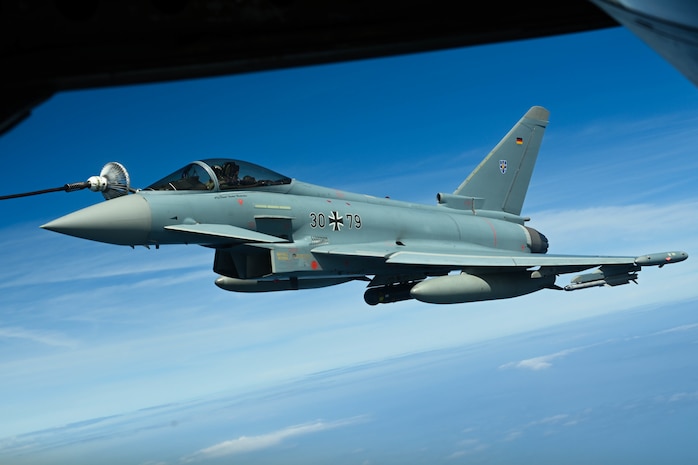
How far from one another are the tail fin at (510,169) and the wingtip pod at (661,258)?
5.67 metres

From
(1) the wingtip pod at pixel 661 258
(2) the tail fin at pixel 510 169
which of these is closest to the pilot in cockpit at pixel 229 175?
(2) the tail fin at pixel 510 169

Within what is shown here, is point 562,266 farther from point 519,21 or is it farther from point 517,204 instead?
point 519,21

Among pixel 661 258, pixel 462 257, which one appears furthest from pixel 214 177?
pixel 661 258

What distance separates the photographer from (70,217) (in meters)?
14.7

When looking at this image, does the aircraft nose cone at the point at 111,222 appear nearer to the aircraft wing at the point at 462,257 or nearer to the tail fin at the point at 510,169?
the aircraft wing at the point at 462,257

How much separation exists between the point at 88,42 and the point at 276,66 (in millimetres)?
847

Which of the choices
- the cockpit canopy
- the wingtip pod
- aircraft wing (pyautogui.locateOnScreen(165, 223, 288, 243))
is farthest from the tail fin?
aircraft wing (pyautogui.locateOnScreen(165, 223, 288, 243))

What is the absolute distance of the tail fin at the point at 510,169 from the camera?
78.3 feet

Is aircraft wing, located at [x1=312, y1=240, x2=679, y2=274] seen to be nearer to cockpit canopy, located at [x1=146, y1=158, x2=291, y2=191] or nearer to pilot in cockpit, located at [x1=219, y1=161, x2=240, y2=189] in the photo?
cockpit canopy, located at [x1=146, y1=158, x2=291, y2=191]

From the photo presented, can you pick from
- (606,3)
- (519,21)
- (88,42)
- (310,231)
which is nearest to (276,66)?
(88,42)

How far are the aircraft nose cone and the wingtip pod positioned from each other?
12.2 meters

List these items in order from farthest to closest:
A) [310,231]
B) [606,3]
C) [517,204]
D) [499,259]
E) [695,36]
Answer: [517,204] < [499,259] < [310,231] < [606,3] < [695,36]

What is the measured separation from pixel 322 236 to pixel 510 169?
996 centimetres

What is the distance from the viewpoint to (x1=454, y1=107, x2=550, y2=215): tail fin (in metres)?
23.9
